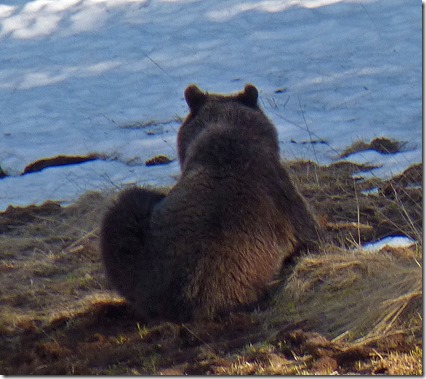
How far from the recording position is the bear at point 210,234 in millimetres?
5312

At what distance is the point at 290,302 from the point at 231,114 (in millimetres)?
1900

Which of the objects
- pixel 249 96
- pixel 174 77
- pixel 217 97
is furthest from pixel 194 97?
pixel 174 77

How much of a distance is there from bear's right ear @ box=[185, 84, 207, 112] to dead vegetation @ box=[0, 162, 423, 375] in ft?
4.71

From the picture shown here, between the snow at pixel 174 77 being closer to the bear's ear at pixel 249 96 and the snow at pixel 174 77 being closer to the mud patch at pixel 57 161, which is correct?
the mud patch at pixel 57 161

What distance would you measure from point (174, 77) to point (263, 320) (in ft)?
24.4

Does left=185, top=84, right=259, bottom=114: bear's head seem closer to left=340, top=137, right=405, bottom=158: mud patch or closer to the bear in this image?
the bear

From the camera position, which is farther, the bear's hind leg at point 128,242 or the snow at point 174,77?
the snow at point 174,77

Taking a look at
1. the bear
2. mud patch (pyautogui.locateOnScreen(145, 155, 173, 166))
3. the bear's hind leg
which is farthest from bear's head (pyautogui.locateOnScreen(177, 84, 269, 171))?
mud patch (pyautogui.locateOnScreen(145, 155, 173, 166))

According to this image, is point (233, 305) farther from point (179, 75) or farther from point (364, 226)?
point (179, 75)

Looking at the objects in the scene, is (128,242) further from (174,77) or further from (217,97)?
(174,77)

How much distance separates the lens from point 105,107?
11844 mm

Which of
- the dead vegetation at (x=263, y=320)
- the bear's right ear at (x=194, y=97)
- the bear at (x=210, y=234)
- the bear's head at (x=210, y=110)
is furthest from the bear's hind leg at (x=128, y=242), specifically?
the bear's right ear at (x=194, y=97)

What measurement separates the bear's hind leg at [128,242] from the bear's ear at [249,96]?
157cm

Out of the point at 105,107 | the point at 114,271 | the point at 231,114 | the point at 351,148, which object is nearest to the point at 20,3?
the point at 105,107
